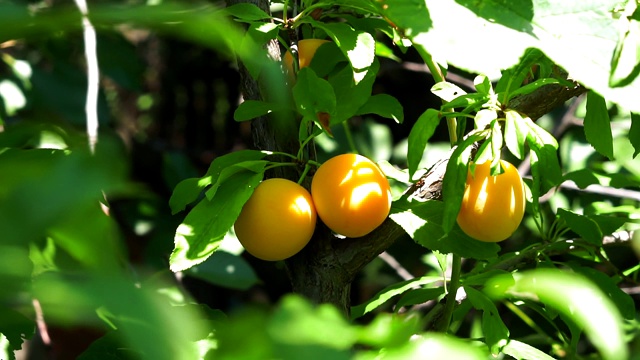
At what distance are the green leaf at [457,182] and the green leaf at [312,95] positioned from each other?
0.12 m

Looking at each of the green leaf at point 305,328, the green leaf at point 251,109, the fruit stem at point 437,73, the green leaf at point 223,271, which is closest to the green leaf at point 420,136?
the fruit stem at point 437,73

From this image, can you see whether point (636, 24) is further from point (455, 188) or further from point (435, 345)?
point (435, 345)

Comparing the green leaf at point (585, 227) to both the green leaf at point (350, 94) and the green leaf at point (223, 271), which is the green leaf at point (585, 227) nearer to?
the green leaf at point (350, 94)

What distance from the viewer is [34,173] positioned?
20 cm

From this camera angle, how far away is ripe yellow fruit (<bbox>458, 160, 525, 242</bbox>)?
26.5 inches

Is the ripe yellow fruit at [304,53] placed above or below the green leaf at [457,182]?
above

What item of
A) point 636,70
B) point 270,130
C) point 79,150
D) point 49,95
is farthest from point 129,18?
point 49,95

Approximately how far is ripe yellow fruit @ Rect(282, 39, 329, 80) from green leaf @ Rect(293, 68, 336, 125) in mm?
61

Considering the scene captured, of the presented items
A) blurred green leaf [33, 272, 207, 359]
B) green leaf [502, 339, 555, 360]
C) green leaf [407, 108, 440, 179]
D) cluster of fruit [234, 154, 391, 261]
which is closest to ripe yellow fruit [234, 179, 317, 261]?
cluster of fruit [234, 154, 391, 261]

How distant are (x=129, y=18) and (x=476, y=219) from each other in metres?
0.53

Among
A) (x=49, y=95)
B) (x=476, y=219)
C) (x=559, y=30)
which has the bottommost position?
(x=49, y=95)

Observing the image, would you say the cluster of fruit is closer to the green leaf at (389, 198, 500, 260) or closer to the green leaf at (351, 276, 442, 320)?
the green leaf at (389, 198, 500, 260)

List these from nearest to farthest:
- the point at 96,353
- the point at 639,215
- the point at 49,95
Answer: the point at 96,353
the point at 639,215
the point at 49,95

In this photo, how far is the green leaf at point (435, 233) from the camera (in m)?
0.68
